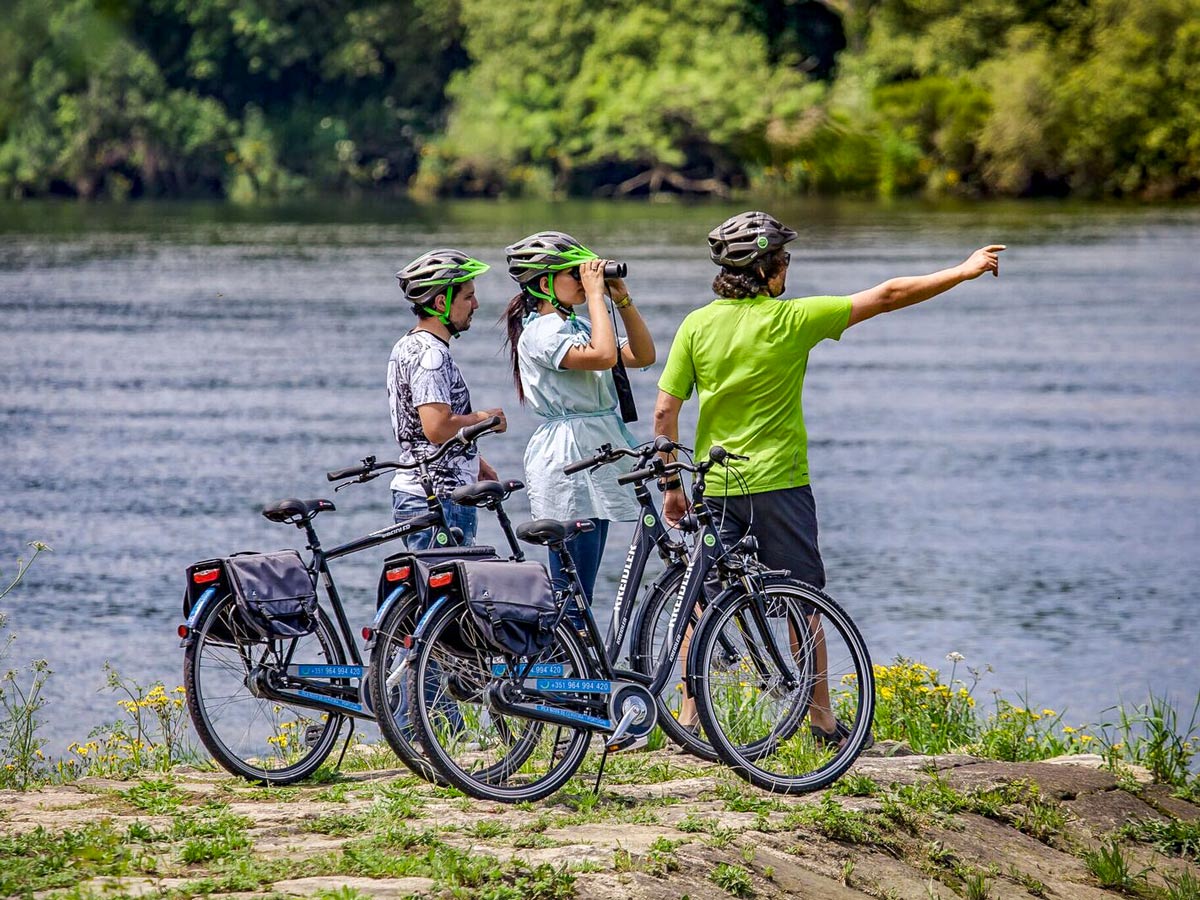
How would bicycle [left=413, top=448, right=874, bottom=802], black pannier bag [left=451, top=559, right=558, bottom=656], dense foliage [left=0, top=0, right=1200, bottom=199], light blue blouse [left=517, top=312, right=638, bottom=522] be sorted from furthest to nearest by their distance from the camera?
dense foliage [left=0, top=0, right=1200, bottom=199], light blue blouse [left=517, top=312, right=638, bottom=522], bicycle [left=413, top=448, right=874, bottom=802], black pannier bag [left=451, top=559, right=558, bottom=656]

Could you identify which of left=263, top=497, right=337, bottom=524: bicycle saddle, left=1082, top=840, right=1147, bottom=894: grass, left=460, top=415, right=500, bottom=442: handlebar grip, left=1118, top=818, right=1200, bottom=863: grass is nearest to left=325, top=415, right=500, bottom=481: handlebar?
left=460, top=415, right=500, bottom=442: handlebar grip

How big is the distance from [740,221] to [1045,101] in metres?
62.0

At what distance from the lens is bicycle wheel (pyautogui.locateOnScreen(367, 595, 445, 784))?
5.87 meters

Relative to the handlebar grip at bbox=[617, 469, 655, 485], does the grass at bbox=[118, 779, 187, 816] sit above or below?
below

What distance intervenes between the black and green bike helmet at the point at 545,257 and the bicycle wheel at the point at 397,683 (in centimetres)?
142

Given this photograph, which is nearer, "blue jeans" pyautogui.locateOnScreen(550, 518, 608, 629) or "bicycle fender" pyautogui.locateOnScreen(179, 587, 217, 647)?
"bicycle fender" pyautogui.locateOnScreen(179, 587, 217, 647)

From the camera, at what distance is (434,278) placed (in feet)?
22.6

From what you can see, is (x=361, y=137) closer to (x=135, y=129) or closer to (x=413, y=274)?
(x=135, y=129)

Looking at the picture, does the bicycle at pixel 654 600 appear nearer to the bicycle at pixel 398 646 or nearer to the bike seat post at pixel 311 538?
the bicycle at pixel 398 646

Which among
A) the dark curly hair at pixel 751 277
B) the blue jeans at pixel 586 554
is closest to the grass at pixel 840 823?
the blue jeans at pixel 586 554

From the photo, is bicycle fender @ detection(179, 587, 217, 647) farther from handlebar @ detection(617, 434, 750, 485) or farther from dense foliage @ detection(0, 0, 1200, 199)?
dense foliage @ detection(0, 0, 1200, 199)

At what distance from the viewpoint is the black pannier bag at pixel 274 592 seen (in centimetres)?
627

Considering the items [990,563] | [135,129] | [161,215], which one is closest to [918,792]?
[990,563]

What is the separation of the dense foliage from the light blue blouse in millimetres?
52965
